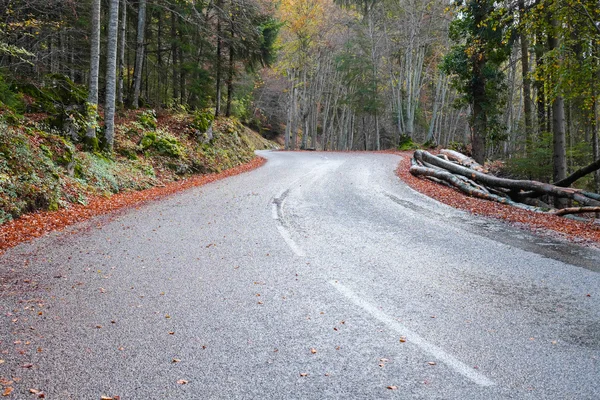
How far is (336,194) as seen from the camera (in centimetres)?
1202

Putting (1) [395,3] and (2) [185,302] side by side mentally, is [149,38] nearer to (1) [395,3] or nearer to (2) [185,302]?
(1) [395,3]

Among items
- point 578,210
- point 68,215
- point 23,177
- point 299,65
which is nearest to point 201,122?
point 23,177

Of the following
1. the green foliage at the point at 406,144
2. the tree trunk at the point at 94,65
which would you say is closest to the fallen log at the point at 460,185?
the tree trunk at the point at 94,65

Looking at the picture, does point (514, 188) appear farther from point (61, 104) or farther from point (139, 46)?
point (139, 46)

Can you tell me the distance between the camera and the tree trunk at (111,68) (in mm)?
12821

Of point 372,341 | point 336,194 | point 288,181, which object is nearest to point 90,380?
point 372,341

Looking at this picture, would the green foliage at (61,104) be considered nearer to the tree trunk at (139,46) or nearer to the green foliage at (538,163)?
the tree trunk at (139,46)

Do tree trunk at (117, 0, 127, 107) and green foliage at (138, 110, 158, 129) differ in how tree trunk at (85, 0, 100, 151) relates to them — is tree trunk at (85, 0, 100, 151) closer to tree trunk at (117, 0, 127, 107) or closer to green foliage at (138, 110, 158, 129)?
green foliage at (138, 110, 158, 129)

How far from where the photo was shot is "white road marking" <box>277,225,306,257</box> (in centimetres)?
619

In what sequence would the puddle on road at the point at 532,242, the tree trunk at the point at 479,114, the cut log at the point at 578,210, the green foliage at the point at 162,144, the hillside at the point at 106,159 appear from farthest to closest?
the tree trunk at the point at 479,114
the green foliage at the point at 162,144
the cut log at the point at 578,210
the hillside at the point at 106,159
the puddle on road at the point at 532,242

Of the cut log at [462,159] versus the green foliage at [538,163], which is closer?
the green foliage at [538,163]

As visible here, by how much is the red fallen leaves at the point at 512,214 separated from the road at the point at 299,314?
3.73 ft

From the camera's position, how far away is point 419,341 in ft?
11.5

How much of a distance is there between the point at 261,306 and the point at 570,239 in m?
6.62
